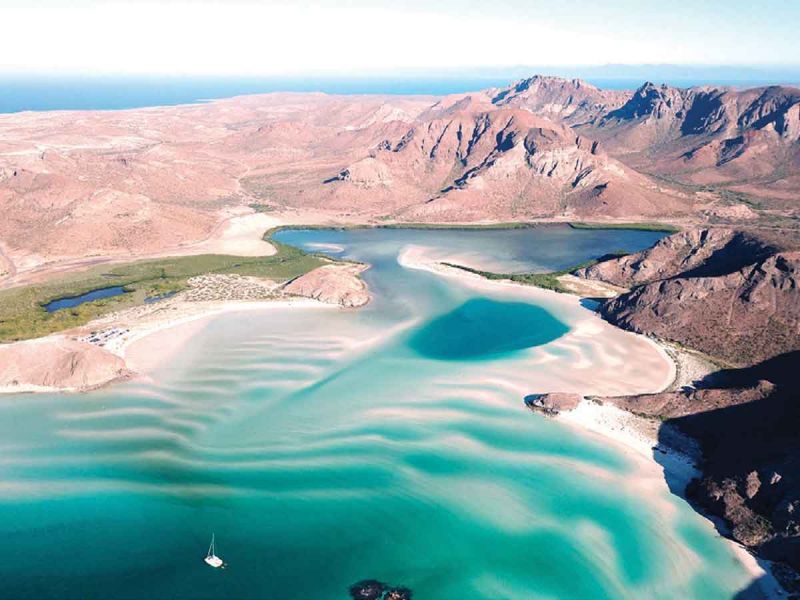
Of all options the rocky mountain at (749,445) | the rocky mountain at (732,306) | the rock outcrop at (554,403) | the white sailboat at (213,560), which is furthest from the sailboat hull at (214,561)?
the rocky mountain at (732,306)

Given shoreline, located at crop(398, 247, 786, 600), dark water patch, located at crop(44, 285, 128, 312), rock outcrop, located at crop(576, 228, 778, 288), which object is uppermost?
rock outcrop, located at crop(576, 228, 778, 288)

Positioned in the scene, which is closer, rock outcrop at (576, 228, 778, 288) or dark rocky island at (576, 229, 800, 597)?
dark rocky island at (576, 229, 800, 597)

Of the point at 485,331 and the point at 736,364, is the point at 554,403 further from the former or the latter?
the point at 736,364

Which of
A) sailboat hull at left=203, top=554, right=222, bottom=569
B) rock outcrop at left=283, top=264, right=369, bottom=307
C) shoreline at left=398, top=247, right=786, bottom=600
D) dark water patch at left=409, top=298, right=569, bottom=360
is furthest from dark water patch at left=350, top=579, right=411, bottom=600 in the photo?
rock outcrop at left=283, top=264, right=369, bottom=307

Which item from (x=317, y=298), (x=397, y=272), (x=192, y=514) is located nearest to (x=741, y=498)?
(x=192, y=514)

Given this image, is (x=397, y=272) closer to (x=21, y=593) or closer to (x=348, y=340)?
(x=348, y=340)

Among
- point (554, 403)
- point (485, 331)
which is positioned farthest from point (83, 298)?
point (554, 403)

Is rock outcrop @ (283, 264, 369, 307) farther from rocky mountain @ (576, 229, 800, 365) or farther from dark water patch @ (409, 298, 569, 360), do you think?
rocky mountain @ (576, 229, 800, 365)
